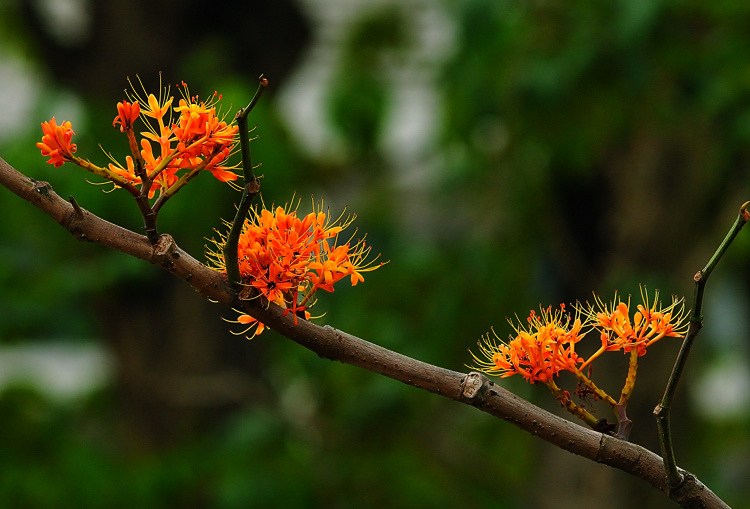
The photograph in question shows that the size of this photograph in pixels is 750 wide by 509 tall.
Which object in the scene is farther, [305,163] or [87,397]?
[87,397]

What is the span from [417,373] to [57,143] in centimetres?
57

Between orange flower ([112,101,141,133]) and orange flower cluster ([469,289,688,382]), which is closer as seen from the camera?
orange flower ([112,101,141,133])

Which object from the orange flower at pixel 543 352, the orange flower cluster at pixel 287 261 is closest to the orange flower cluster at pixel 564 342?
the orange flower at pixel 543 352

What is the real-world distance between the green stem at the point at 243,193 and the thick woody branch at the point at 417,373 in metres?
0.04

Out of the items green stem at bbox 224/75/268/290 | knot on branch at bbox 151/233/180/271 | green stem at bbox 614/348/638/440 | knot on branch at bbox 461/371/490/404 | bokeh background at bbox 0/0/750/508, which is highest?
bokeh background at bbox 0/0/750/508

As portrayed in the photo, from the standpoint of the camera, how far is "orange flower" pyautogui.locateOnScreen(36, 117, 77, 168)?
45.8 inches

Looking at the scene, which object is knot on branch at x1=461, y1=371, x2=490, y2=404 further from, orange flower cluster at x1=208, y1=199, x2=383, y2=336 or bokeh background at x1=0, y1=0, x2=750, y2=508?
bokeh background at x1=0, y1=0, x2=750, y2=508

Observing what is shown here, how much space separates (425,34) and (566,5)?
2232 millimetres

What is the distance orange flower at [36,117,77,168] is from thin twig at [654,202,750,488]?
2.64 ft

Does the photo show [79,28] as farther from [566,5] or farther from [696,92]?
[696,92]

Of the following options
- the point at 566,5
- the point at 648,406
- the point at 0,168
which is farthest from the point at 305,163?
the point at 0,168

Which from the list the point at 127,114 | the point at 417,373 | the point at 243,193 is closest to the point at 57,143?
the point at 127,114

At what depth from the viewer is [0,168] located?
114 cm

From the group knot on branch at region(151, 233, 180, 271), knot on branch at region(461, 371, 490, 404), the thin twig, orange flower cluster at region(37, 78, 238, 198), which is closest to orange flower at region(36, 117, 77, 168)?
orange flower cluster at region(37, 78, 238, 198)
